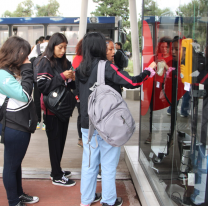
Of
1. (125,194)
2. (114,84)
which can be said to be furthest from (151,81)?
(125,194)

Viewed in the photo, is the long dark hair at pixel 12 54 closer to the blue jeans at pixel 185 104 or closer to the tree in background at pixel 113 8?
the blue jeans at pixel 185 104

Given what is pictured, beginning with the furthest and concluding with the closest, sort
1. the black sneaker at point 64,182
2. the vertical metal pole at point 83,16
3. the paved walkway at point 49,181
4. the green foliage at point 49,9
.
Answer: the green foliage at point 49,9
the vertical metal pole at point 83,16
the black sneaker at point 64,182
the paved walkway at point 49,181

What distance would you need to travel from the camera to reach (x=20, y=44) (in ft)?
7.72

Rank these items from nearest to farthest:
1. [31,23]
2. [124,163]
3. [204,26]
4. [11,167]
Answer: [204,26], [11,167], [124,163], [31,23]

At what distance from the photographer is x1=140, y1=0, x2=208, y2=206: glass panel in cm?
180

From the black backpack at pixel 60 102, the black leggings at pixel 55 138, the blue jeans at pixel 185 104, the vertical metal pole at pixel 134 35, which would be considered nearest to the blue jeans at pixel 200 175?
the blue jeans at pixel 185 104

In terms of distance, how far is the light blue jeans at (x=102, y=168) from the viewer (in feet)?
8.00

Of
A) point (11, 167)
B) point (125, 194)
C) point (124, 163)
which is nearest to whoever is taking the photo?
point (11, 167)

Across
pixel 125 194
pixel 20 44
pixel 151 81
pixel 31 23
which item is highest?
pixel 31 23

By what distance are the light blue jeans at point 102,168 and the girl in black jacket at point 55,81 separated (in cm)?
56

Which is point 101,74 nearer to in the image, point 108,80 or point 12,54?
point 108,80

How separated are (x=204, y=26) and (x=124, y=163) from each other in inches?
100.0

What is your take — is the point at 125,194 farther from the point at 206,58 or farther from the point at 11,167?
the point at 206,58

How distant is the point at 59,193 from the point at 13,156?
86 centimetres
